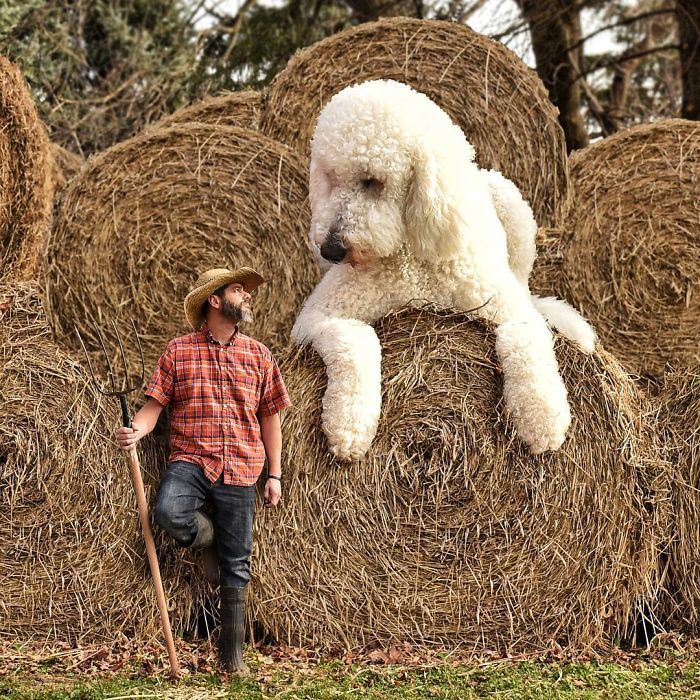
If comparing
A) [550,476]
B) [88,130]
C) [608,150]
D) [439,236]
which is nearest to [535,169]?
[608,150]

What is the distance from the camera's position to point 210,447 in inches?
115

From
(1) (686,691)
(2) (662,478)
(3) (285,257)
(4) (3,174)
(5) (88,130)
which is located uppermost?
(5) (88,130)

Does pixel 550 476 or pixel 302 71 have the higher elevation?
pixel 302 71

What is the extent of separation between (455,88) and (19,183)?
1881 millimetres

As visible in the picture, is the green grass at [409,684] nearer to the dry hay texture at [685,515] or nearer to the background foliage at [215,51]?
the dry hay texture at [685,515]

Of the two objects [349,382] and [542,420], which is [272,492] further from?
[542,420]

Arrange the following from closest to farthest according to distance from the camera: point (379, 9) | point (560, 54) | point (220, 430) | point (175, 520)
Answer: point (175, 520) < point (220, 430) < point (560, 54) < point (379, 9)

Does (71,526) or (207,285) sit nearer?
(207,285)

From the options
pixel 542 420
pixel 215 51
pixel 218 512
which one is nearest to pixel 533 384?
pixel 542 420

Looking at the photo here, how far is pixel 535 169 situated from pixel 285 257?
1.14 m

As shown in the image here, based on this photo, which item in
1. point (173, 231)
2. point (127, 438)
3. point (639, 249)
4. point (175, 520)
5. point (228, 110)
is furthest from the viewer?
point (228, 110)

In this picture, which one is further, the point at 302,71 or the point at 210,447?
the point at 302,71

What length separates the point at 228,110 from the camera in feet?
13.5

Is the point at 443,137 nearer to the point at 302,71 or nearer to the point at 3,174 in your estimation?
the point at 302,71
